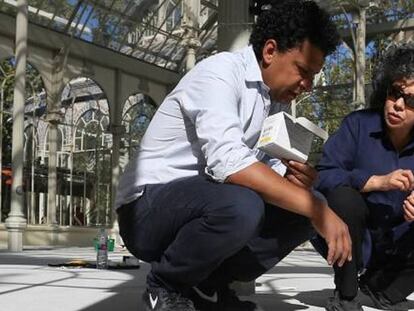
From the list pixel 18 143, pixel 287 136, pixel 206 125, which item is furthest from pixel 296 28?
pixel 18 143

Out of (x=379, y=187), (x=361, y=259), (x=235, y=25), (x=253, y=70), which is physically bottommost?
(x=361, y=259)

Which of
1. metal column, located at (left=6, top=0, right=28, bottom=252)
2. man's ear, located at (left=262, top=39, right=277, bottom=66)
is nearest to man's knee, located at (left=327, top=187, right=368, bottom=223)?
man's ear, located at (left=262, top=39, right=277, bottom=66)

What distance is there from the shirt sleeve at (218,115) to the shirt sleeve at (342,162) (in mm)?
683

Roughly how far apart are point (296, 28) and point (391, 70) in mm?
721

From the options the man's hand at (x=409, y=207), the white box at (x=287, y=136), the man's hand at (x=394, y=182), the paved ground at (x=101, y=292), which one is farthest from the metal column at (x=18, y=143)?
the white box at (x=287, y=136)

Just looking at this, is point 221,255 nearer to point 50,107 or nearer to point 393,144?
point 393,144

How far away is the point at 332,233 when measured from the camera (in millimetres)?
2154

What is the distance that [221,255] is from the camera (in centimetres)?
235

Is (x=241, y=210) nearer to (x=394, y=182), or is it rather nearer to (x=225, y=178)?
(x=225, y=178)

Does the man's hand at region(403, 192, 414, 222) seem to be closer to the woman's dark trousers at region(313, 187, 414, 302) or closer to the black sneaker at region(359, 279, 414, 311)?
the woman's dark trousers at region(313, 187, 414, 302)

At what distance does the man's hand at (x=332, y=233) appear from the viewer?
2150 millimetres

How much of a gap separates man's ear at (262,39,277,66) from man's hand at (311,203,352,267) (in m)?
0.60

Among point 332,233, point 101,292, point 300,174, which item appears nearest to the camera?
point 332,233

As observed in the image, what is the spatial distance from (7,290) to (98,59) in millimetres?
15939
